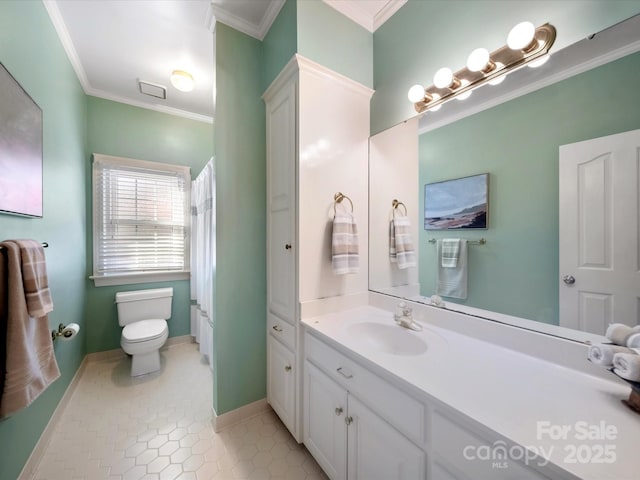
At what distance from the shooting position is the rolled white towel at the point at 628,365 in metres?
0.62

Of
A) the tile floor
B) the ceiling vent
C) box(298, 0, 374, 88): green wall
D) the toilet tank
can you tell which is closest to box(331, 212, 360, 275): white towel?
box(298, 0, 374, 88): green wall

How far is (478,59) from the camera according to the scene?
107cm

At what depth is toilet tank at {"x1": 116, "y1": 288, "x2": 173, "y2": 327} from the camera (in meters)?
2.40

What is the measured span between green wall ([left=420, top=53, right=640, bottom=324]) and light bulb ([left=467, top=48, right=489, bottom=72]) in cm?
19

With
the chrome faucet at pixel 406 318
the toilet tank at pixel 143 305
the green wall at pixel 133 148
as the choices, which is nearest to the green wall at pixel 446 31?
the chrome faucet at pixel 406 318

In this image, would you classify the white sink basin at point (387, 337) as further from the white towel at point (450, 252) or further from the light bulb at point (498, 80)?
the light bulb at point (498, 80)

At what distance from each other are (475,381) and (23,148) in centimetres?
217

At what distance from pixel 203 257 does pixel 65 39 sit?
184cm

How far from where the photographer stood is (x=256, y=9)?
158 cm

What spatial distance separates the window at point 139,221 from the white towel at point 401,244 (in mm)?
2344

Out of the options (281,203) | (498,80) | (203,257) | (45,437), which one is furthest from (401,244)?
(45,437)

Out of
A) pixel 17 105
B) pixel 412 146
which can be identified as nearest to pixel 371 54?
pixel 412 146

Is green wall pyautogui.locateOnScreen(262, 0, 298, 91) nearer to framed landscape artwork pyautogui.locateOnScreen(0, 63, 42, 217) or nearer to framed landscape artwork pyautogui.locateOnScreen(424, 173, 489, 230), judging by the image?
framed landscape artwork pyautogui.locateOnScreen(424, 173, 489, 230)

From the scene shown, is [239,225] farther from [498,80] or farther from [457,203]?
[498,80]
